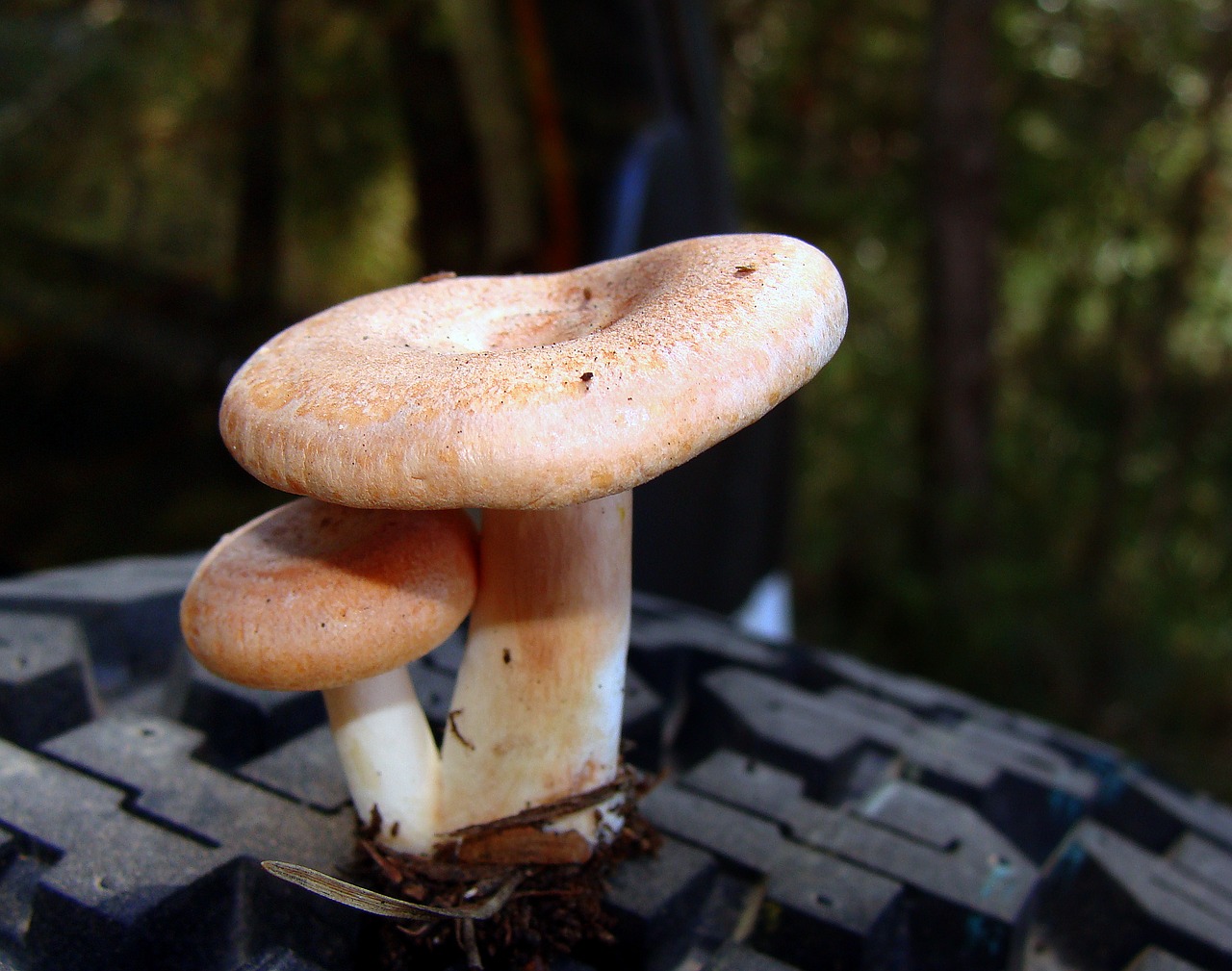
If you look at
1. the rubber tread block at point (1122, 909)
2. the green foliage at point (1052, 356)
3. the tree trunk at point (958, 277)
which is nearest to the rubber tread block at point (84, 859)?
the rubber tread block at point (1122, 909)

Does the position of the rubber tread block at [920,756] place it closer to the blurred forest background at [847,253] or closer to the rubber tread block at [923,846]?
the rubber tread block at [923,846]

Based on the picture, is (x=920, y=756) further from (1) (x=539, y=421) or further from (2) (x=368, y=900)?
(1) (x=539, y=421)

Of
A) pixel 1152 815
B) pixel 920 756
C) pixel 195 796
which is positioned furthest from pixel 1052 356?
pixel 195 796

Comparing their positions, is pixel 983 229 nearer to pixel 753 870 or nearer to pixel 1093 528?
pixel 1093 528

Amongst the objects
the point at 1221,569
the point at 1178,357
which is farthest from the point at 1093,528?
the point at 1178,357

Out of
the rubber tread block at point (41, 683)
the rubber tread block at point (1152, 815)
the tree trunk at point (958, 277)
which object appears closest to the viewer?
the rubber tread block at point (41, 683)

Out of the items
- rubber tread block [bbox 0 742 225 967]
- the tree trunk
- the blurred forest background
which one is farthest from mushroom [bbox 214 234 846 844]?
the tree trunk

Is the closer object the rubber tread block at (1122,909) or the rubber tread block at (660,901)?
the rubber tread block at (660,901)

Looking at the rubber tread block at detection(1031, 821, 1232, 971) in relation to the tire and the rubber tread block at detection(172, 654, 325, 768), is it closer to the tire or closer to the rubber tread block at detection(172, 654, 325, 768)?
the tire
